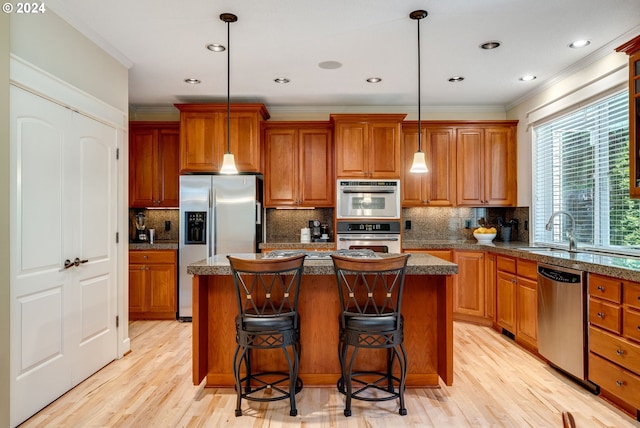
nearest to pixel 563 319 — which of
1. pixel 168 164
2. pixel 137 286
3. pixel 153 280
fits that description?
pixel 153 280

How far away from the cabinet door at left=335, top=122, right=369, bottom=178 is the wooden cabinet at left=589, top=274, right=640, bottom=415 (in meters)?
2.66

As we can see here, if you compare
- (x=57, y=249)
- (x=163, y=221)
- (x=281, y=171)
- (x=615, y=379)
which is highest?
(x=281, y=171)

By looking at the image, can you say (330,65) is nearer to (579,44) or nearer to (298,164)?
(298,164)

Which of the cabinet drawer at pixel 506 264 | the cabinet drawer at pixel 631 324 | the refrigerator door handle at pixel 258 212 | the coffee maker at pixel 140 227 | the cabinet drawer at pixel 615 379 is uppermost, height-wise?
the refrigerator door handle at pixel 258 212

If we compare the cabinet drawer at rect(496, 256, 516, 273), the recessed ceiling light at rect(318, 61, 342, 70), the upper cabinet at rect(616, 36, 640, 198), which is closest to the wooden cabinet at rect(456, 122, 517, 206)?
the cabinet drawer at rect(496, 256, 516, 273)

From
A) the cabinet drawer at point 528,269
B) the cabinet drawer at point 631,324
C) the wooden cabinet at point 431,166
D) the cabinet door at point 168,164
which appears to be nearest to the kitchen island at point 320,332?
the cabinet drawer at point 631,324

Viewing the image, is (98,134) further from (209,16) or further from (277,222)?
(277,222)

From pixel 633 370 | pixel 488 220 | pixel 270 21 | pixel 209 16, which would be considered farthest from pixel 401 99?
pixel 633 370

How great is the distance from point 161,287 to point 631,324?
4437 millimetres

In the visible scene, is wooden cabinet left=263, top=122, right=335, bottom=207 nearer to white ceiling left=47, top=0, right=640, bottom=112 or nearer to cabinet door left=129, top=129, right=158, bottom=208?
white ceiling left=47, top=0, right=640, bottom=112

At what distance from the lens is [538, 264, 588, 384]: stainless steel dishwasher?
2.82 meters

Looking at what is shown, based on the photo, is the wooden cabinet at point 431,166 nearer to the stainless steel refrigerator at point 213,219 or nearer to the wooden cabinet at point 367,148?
the wooden cabinet at point 367,148

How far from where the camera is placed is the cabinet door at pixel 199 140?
4.72 meters

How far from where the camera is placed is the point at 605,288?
2.62m
